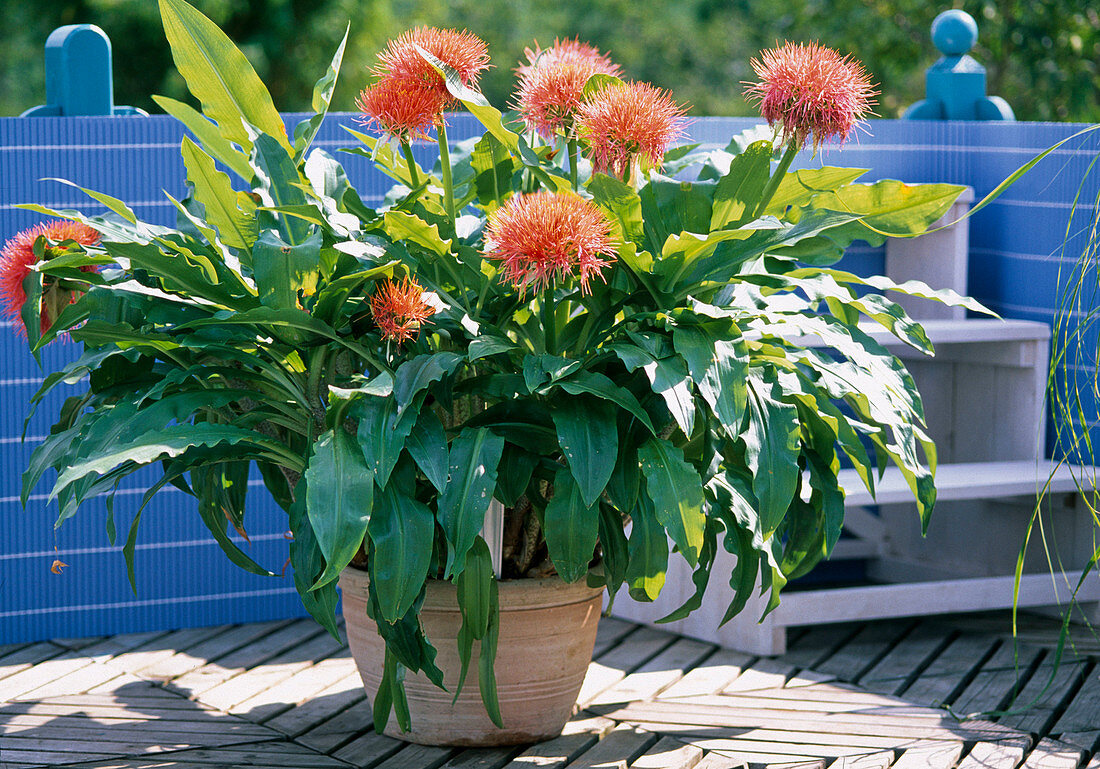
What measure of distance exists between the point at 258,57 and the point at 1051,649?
7.37 m

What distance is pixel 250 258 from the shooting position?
191 centimetres

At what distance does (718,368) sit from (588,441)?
0.20 m

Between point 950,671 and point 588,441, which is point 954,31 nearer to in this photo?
point 950,671

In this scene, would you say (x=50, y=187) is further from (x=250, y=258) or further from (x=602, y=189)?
(x=602, y=189)

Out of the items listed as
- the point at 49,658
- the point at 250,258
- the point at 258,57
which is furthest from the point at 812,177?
the point at 258,57

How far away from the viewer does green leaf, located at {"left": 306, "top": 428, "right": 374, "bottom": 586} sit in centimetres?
153

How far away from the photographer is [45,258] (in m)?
1.86

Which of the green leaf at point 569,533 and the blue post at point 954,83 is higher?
the blue post at point 954,83

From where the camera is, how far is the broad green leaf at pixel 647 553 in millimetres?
1730

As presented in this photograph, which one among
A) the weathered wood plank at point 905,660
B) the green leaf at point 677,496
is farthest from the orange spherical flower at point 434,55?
the weathered wood plank at point 905,660

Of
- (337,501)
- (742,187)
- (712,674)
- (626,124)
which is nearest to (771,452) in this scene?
(742,187)

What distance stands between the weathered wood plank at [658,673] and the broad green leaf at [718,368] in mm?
796

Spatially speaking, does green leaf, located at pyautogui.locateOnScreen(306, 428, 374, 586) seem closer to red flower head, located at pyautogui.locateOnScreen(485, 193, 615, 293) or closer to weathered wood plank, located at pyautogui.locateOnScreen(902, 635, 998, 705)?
red flower head, located at pyautogui.locateOnScreen(485, 193, 615, 293)

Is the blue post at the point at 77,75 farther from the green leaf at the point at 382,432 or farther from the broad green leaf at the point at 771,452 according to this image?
the broad green leaf at the point at 771,452
